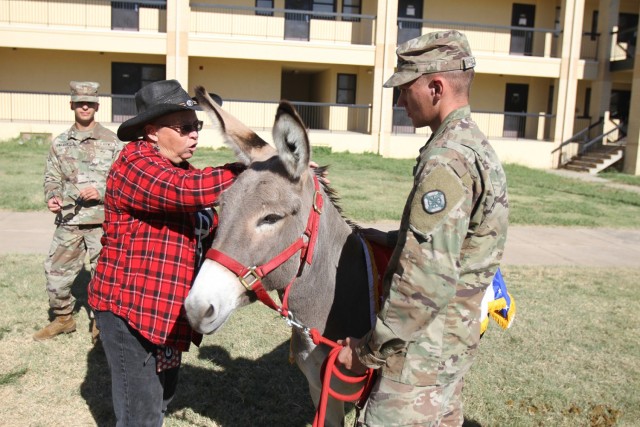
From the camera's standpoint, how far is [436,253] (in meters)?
2.16

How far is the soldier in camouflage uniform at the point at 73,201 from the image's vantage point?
5652mm

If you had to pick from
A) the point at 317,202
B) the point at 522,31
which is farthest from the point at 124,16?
the point at 317,202

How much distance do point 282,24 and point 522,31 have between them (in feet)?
39.5

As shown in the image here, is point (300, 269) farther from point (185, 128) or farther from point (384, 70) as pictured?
point (384, 70)

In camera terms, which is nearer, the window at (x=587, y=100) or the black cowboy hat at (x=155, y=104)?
the black cowboy hat at (x=155, y=104)

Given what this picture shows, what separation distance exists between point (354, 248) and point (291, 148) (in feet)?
2.71

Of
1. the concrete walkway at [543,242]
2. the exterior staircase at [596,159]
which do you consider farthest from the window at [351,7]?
the concrete walkway at [543,242]

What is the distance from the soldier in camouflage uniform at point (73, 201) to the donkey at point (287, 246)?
3.37 m

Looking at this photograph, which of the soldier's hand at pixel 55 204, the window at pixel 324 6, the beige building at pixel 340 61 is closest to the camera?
the soldier's hand at pixel 55 204

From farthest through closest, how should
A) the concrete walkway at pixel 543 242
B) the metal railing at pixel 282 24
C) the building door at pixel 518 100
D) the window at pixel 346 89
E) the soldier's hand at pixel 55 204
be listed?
the building door at pixel 518 100 < the window at pixel 346 89 < the metal railing at pixel 282 24 < the concrete walkway at pixel 543 242 < the soldier's hand at pixel 55 204

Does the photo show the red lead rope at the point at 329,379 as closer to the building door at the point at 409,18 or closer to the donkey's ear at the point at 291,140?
the donkey's ear at the point at 291,140

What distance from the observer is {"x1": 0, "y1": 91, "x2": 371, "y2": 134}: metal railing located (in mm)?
25406

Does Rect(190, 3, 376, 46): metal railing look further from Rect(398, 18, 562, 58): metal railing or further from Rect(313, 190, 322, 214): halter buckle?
Rect(313, 190, 322, 214): halter buckle

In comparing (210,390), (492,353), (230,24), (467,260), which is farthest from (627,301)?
(230,24)
